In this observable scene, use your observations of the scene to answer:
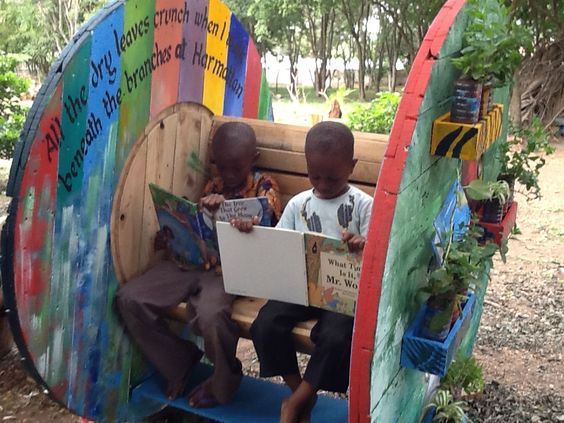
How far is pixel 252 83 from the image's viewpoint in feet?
12.4

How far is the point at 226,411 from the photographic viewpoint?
2828 mm

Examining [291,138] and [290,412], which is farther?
[291,138]

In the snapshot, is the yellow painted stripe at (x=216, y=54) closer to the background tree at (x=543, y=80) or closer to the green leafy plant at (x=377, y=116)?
the green leafy plant at (x=377, y=116)

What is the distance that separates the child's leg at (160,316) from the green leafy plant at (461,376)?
42.9 inches

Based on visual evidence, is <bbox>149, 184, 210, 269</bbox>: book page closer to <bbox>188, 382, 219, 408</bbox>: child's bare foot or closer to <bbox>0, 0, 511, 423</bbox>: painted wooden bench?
<bbox>0, 0, 511, 423</bbox>: painted wooden bench

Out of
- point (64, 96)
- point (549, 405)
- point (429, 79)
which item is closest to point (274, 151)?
point (64, 96)

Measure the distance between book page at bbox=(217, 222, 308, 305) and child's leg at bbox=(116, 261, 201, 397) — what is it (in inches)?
10.9

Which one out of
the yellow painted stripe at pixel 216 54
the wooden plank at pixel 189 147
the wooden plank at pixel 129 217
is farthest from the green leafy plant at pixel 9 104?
the wooden plank at pixel 129 217

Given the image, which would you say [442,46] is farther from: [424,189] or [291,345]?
[291,345]

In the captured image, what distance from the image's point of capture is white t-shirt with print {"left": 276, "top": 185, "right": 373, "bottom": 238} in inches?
105

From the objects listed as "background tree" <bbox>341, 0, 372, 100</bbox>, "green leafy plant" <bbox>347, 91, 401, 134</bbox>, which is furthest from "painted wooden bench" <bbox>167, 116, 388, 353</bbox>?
"background tree" <bbox>341, 0, 372, 100</bbox>

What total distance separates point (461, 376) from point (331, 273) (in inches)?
41.0

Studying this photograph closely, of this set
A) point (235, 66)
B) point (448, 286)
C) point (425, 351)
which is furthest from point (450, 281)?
point (235, 66)

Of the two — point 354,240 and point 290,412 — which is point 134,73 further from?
point 290,412
